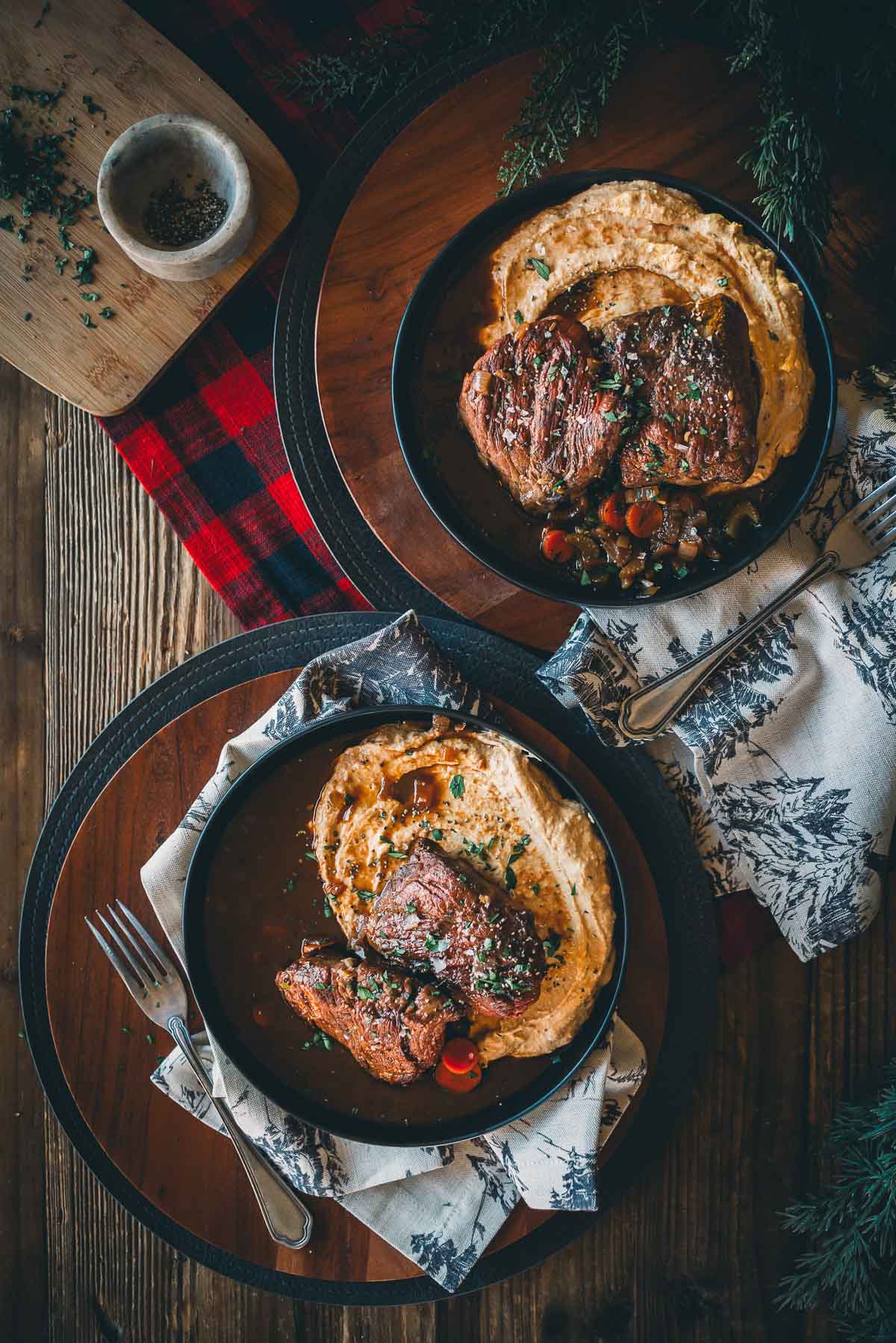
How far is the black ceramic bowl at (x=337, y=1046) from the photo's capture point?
342 centimetres

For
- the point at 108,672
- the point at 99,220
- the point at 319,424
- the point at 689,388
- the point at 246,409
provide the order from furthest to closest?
the point at 108,672
the point at 246,409
the point at 99,220
the point at 319,424
the point at 689,388

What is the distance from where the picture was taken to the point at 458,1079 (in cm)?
354

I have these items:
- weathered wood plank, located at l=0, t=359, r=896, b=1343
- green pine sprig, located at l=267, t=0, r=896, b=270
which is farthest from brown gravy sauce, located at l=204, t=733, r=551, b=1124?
green pine sprig, located at l=267, t=0, r=896, b=270

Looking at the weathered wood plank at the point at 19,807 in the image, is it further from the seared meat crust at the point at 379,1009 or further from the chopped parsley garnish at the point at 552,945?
the chopped parsley garnish at the point at 552,945

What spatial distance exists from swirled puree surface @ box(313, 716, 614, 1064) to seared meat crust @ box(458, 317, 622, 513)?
0.93 m

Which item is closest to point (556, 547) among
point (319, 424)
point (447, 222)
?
point (319, 424)

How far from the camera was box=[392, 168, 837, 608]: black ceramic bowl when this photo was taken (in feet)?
11.2

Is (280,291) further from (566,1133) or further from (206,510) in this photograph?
(566,1133)

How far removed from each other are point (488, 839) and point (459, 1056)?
2.51 ft

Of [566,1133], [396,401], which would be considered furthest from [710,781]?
[396,401]

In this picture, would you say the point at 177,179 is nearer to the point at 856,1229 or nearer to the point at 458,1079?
the point at 458,1079

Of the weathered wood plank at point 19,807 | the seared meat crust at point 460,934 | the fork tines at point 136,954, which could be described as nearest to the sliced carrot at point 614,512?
the seared meat crust at point 460,934

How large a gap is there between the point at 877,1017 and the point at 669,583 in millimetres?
2113

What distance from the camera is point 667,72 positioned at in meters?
3.66
